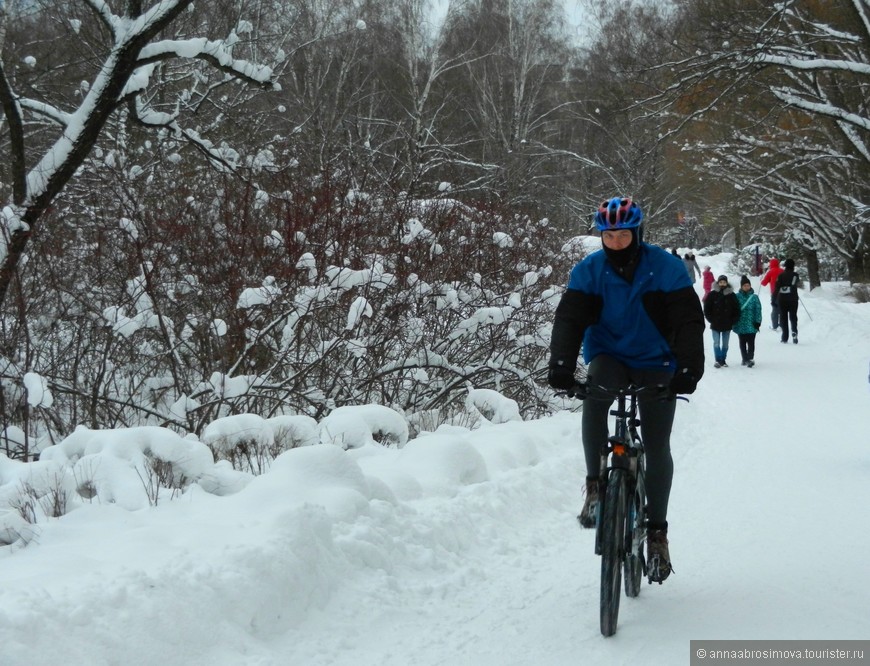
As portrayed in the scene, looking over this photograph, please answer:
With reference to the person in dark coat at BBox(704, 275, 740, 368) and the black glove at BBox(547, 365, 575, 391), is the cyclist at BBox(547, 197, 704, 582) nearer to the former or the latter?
the black glove at BBox(547, 365, 575, 391)

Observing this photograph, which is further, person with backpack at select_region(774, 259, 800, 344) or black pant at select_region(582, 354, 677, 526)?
person with backpack at select_region(774, 259, 800, 344)

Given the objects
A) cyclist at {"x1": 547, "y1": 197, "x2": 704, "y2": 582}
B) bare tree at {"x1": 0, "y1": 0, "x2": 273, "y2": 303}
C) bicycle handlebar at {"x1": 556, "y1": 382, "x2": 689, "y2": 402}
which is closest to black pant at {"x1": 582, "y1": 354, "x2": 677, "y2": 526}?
cyclist at {"x1": 547, "y1": 197, "x2": 704, "y2": 582}

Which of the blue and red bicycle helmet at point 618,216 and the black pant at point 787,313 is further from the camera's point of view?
the black pant at point 787,313

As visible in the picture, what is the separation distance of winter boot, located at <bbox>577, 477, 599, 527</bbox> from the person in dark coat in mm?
12909

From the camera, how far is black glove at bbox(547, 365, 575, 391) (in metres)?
4.01

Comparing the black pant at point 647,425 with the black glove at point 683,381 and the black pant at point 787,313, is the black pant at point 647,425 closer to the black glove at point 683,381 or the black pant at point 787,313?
the black glove at point 683,381

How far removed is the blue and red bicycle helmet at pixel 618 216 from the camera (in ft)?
13.6

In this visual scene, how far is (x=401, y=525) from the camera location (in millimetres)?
5086

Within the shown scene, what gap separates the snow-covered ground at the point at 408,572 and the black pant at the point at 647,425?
0.57 meters

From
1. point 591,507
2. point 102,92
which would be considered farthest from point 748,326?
point 591,507

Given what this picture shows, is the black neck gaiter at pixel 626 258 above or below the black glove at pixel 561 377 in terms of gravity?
above

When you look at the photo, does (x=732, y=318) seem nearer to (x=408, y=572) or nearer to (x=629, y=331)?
(x=629, y=331)

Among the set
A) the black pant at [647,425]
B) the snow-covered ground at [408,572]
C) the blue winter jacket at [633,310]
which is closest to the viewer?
the snow-covered ground at [408,572]

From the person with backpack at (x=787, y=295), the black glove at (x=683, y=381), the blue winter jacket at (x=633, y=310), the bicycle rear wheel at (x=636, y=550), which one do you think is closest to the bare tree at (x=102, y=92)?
the blue winter jacket at (x=633, y=310)
